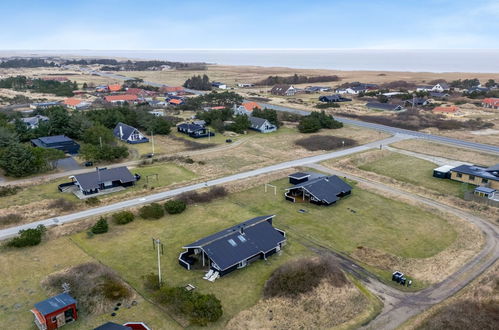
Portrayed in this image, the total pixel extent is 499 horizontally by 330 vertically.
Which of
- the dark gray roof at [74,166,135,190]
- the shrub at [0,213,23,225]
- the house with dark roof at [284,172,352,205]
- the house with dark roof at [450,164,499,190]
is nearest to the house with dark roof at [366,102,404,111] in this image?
the house with dark roof at [450,164,499,190]

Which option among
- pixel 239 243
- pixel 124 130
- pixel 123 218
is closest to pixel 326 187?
pixel 239 243

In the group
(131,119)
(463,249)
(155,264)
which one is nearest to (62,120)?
(131,119)

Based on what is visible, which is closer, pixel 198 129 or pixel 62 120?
pixel 62 120

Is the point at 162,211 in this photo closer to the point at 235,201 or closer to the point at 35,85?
the point at 235,201

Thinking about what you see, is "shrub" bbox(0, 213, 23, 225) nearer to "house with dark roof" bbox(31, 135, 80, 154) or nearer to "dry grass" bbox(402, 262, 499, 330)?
"house with dark roof" bbox(31, 135, 80, 154)

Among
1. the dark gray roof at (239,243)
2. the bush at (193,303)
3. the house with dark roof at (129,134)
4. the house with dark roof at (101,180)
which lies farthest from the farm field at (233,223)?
the house with dark roof at (129,134)
